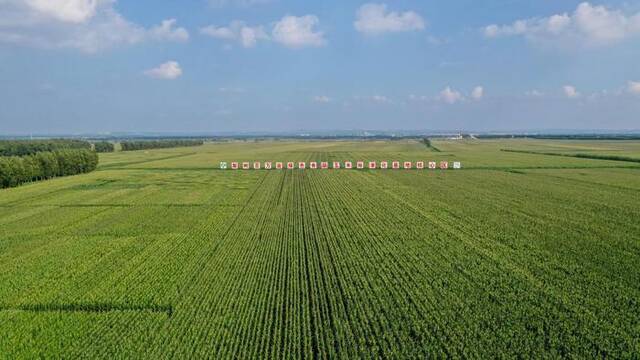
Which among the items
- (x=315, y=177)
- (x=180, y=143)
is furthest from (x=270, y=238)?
(x=180, y=143)

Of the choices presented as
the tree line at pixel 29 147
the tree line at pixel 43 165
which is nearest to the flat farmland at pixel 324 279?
the tree line at pixel 43 165

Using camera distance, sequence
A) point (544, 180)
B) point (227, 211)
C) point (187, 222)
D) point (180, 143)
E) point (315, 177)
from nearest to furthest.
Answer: point (187, 222) → point (227, 211) → point (544, 180) → point (315, 177) → point (180, 143)

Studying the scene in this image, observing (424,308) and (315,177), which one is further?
(315,177)

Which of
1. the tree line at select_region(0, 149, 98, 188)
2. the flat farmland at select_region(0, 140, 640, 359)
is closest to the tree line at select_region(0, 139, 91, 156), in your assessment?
the tree line at select_region(0, 149, 98, 188)

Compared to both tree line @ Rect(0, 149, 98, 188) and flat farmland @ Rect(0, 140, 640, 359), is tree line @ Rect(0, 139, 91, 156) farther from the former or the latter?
flat farmland @ Rect(0, 140, 640, 359)

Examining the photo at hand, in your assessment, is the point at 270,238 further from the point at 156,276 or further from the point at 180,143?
the point at 180,143

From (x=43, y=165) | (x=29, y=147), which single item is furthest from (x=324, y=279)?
(x=29, y=147)

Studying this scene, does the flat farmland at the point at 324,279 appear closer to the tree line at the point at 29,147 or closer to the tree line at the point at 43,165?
the tree line at the point at 43,165

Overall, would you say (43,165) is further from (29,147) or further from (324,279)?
(29,147)
